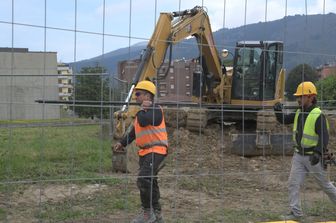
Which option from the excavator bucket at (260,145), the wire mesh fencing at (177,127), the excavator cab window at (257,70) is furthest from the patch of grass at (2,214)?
the excavator cab window at (257,70)

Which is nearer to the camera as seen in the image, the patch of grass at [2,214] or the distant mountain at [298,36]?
the distant mountain at [298,36]

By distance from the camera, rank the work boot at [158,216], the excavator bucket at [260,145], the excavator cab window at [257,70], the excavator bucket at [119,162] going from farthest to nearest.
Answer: the excavator cab window at [257,70]
the excavator bucket at [260,145]
the excavator bucket at [119,162]
the work boot at [158,216]

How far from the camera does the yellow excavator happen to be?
37.3 feet

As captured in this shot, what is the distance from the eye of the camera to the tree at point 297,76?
22.6 ft

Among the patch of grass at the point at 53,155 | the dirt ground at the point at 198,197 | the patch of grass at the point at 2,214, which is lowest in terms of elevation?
the dirt ground at the point at 198,197

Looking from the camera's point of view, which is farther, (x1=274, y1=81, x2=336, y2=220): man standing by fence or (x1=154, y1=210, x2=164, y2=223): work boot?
(x1=274, y1=81, x2=336, y2=220): man standing by fence

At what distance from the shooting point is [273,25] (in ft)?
20.6

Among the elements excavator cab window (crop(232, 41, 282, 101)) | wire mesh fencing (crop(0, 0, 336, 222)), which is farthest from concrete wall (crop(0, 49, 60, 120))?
excavator cab window (crop(232, 41, 282, 101))

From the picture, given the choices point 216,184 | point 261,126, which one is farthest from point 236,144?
point 216,184

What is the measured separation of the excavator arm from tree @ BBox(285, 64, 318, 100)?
1716 millimetres

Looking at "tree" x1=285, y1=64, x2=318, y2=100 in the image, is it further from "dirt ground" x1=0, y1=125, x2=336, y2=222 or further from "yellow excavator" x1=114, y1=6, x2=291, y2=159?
"yellow excavator" x1=114, y1=6, x2=291, y2=159

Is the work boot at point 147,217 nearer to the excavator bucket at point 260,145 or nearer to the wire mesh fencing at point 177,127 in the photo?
the wire mesh fencing at point 177,127

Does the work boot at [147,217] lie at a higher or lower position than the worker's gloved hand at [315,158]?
lower

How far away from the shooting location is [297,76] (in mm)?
7559
